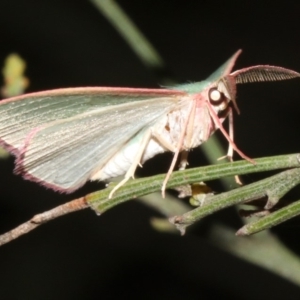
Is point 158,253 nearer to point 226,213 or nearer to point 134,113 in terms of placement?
point 226,213

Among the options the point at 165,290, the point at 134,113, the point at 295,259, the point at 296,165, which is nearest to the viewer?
the point at 296,165

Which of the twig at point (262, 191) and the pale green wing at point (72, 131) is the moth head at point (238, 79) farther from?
the twig at point (262, 191)

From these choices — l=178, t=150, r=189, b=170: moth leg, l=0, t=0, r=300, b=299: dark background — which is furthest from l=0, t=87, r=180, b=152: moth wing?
l=0, t=0, r=300, b=299: dark background

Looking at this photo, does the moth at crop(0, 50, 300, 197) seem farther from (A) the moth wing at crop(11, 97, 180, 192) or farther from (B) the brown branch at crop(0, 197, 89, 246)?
(B) the brown branch at crop(0, 197, 89, 246)

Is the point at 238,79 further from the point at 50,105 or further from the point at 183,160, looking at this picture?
the point at 50,105

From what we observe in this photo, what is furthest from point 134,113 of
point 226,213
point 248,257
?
point 226,213
